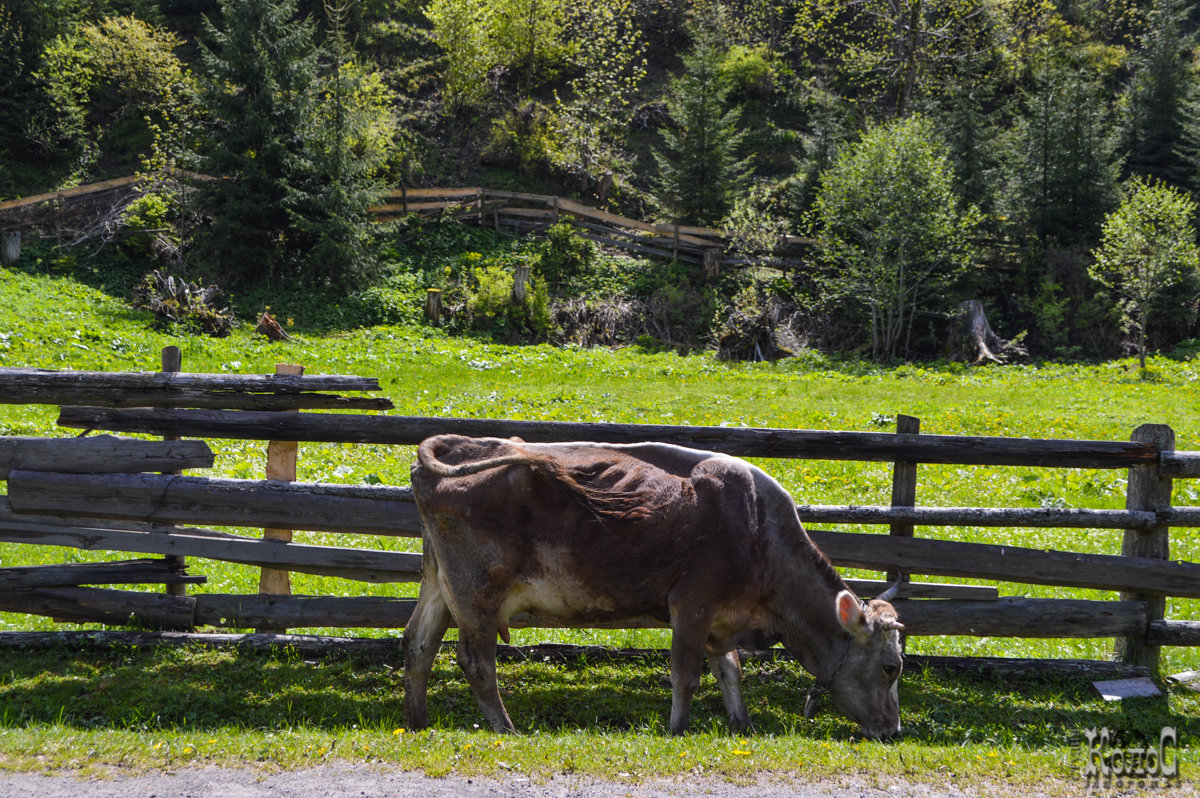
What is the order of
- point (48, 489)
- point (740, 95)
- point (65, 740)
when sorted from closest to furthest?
point (65, 740) → point (48, 489) → point (740, 95)

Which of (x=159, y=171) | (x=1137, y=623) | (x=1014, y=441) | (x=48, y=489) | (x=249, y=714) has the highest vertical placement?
(x=159, y=171)

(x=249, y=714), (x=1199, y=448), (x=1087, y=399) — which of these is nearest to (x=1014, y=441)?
(x=249, y=714)

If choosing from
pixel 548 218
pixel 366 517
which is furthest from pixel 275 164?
pixel 366 517

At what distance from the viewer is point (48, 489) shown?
6848 millimetres

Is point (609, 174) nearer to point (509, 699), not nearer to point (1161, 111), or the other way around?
point (1161, 111)

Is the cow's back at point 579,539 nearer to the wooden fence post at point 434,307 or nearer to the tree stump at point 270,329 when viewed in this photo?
the tree stump at point 270,329

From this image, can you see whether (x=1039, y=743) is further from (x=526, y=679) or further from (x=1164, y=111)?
(x=1164, y=111)

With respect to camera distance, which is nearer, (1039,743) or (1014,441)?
(1039,743)

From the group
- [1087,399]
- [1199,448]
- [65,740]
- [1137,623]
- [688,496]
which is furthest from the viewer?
[1087,399]

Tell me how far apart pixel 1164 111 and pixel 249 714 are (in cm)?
4243

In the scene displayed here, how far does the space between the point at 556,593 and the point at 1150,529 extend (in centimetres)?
539

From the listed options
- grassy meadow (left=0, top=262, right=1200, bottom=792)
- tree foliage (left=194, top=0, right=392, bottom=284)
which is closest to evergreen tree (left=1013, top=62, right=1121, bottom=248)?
grassy meadow (left=0, top=262, right=1200, bottom=792)

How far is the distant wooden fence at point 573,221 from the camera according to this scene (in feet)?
108

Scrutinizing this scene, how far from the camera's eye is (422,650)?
6.07 metres
